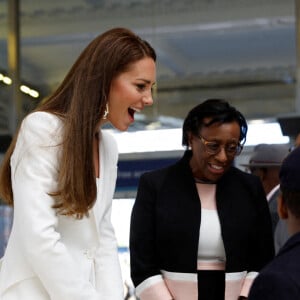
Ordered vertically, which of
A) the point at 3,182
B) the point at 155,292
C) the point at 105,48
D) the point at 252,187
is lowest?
the point at 155,292

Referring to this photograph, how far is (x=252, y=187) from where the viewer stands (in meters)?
3.95

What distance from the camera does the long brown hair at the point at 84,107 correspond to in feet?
8.35

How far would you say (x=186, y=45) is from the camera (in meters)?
7.61

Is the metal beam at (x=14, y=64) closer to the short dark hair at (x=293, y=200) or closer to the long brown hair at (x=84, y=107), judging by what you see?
the long brown hair at (x=84, y=107)

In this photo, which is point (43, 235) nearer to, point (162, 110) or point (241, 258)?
point (241, 258)

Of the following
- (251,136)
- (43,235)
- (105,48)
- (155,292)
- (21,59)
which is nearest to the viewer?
(43,235)

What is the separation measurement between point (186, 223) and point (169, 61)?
13.0ft

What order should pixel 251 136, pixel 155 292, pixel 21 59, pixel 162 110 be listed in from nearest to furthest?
pixel 155 292
pixel 251 136
pixel 162 110
pixel 21 59

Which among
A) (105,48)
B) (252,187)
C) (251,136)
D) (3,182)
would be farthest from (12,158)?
(251,136)

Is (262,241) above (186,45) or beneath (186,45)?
beneath

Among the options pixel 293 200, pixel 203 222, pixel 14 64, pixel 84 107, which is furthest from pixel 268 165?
pixel 14 64

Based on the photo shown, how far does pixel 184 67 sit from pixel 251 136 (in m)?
0.98

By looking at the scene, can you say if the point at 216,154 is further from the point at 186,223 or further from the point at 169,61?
the point at 169,61

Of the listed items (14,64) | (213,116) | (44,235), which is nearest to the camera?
(44,235)
